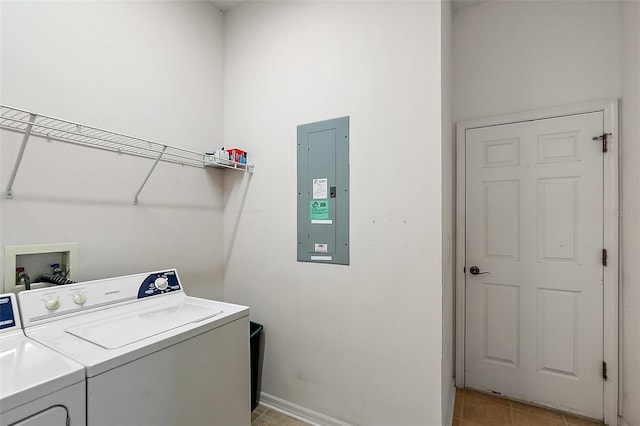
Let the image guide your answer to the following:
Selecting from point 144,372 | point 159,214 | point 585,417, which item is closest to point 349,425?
point 144,372

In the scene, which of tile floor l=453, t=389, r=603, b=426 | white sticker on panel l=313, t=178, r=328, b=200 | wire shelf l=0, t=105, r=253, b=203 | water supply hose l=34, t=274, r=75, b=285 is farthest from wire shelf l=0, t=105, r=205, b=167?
tile floor l=453, t=389, r=603, b=426

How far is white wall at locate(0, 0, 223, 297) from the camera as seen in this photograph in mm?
1370

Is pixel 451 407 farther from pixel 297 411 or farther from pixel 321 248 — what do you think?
pixel 321 248

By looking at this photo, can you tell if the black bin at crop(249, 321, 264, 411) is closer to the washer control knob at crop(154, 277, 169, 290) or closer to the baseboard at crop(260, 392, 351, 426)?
the baseboard at crop(260, 392, 351, 426)

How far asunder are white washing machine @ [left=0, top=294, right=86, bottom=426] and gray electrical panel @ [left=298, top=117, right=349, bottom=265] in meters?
1.28

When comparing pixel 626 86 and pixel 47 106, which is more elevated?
pixel 626 86

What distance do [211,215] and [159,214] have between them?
0.41 meters

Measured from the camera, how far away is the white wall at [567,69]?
1771 mm

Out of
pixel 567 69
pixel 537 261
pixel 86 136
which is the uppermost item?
pixel 567 69

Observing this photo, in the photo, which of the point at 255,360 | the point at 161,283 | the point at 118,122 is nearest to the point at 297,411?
the point at 255,360

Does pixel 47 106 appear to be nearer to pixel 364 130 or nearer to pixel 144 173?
pixel 144 173

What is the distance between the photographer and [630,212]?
180 centimetres

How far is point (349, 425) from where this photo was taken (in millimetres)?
1781

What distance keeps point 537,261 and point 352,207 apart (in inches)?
59.2
